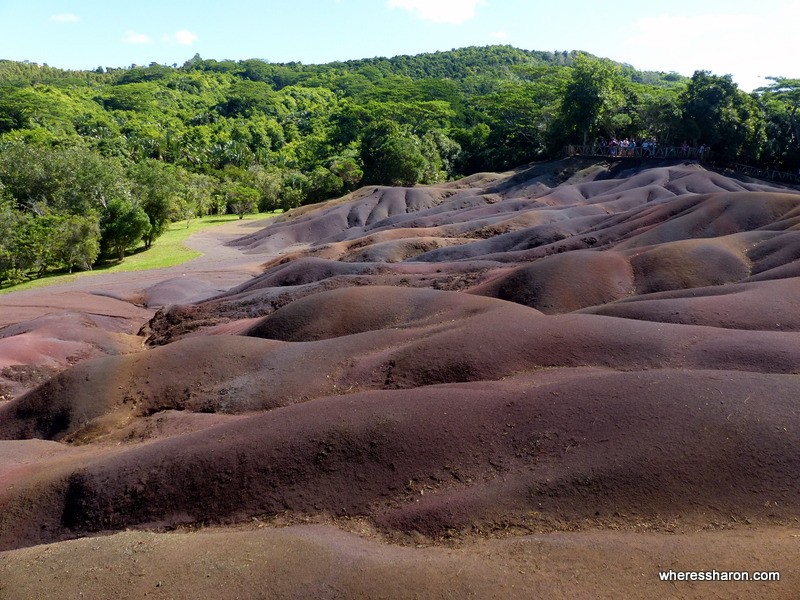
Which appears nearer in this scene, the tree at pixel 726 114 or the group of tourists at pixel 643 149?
the tree at pixel 726 114

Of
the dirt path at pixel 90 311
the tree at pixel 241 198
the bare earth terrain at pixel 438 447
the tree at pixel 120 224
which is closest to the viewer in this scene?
the bare earth terrain at pixel 438 447

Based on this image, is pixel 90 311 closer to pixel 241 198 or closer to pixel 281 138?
pixel 241 198

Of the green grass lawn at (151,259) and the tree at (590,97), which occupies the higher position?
the tree at (590,97)

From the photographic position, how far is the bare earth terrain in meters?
8.82

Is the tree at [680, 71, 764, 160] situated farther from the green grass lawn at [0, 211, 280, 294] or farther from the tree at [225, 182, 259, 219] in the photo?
the tree at [225, 182, 259, 219]

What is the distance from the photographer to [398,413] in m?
12.5

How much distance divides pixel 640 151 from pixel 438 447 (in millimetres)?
58407

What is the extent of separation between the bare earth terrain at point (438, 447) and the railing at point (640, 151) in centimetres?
3752

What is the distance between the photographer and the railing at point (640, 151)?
58.2 metres

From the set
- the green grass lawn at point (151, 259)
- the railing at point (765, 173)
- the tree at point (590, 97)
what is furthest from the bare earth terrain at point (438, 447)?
the tree at point (590, 97)

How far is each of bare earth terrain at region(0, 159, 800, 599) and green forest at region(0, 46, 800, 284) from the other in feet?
94.2

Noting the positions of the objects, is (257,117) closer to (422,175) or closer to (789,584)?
(422,175)

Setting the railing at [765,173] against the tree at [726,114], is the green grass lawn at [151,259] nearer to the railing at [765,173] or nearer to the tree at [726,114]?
the tree at [726,114]

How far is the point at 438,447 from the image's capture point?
11.6 metres
